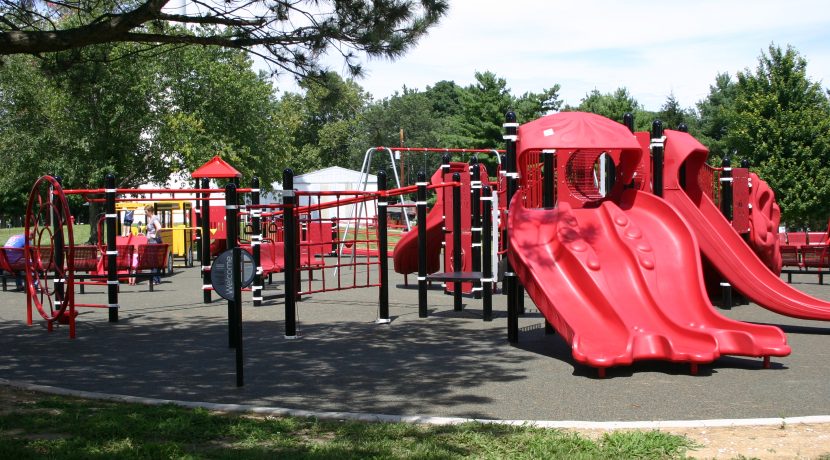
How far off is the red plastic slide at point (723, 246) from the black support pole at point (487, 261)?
2.70 meters

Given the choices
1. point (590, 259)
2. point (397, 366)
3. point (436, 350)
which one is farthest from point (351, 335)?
point (590, 259)

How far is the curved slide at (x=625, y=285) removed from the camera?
348 inches

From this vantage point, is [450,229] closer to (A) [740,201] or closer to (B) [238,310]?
(A) [740,201]

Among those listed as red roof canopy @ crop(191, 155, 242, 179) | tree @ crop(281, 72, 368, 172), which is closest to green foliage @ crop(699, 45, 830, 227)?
red roof canopy @ crop(191, 155, 242, 179)

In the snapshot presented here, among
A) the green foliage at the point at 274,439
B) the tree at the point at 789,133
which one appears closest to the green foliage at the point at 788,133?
the tree at the point at 789,133

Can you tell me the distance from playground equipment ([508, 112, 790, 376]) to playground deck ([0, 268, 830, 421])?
31cm

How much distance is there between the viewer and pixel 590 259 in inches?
391

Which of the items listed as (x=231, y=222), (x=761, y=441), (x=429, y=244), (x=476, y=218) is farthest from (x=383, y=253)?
(x=761, y=441)

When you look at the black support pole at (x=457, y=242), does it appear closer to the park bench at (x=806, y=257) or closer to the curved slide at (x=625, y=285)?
the curved slide at (x=625, y=285)

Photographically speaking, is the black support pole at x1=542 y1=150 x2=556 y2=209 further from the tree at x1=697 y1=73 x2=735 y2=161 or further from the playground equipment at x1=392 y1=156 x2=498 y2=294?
the tree at x1=697 y1=73 x2=735 y2=161

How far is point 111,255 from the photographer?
535 inches

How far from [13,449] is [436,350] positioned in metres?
5.63

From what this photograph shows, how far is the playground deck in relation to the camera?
24.3 feet

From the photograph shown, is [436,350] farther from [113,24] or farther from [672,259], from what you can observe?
[113,24]
